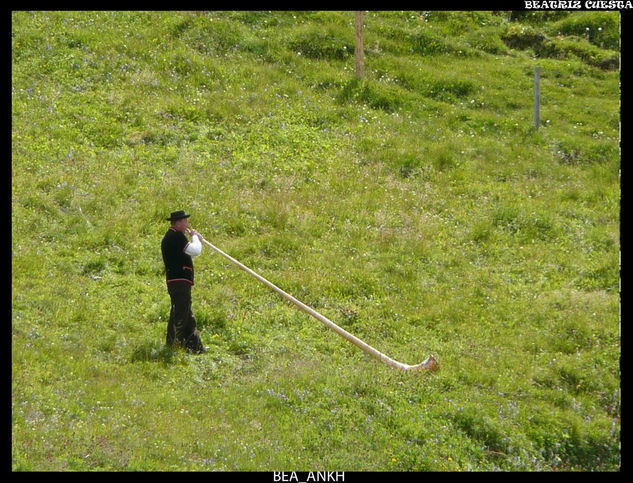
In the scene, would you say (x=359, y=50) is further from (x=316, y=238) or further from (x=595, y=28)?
(x=595, y=28)

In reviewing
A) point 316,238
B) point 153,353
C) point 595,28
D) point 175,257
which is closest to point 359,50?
point 316,238

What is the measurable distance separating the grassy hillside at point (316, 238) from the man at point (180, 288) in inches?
14.4

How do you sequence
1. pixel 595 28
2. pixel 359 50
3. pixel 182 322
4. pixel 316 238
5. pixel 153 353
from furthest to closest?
pixel 595 28
pixel 359 50
pixel 316 238
pixel 182 322
pixel 153 353

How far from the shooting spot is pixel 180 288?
9914mm

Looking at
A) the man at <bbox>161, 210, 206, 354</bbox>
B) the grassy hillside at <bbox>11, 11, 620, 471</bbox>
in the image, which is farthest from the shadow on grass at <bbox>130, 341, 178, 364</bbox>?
the man at <bbox>161, 210, 206, 354</bbox>

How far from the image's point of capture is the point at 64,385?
8375 mm

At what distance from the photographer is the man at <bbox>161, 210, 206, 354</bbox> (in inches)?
389

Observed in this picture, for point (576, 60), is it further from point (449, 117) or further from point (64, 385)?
point (64, 385)

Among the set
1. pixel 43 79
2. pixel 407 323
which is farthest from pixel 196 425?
pixel 43 79

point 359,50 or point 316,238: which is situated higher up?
point 359,50

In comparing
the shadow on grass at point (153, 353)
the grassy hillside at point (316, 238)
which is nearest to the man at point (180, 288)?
the shadow on grass at point (153, 353)

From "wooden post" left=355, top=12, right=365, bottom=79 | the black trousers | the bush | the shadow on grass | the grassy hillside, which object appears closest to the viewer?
the grassy hillside

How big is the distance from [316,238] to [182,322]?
411 centimetres

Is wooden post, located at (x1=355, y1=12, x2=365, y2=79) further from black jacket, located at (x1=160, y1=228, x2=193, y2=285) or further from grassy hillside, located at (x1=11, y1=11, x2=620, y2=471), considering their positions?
black jacket, located at (x1=160, y1=228, x2=193, y2=285)
